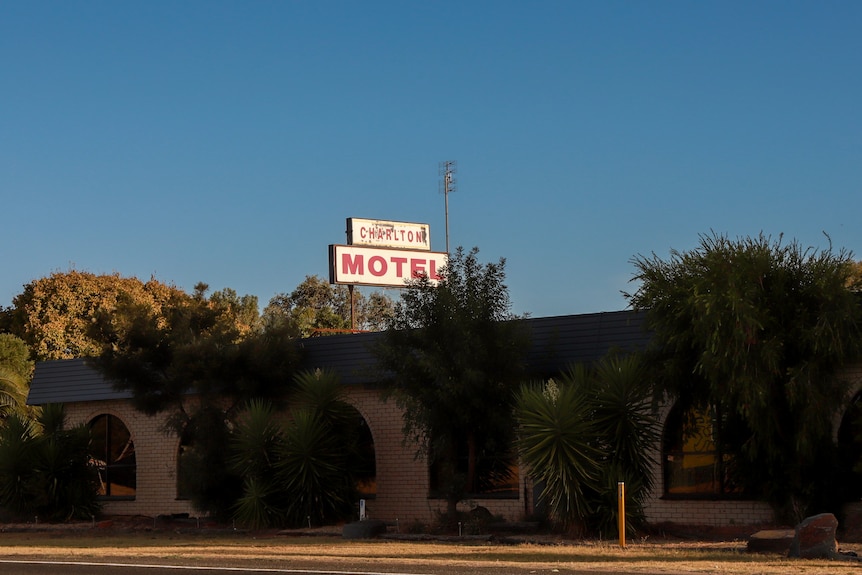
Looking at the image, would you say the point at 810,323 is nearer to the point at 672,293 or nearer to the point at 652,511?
the point at 672,293

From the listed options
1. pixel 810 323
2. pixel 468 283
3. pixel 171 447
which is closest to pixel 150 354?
pixel 171 447

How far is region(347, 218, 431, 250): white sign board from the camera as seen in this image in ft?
157

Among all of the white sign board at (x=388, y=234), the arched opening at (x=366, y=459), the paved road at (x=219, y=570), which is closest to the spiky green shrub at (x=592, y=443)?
the paved road at (x=219, y=570)

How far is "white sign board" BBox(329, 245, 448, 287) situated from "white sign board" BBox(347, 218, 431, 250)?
643 millimetres

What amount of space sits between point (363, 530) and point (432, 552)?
154 inches

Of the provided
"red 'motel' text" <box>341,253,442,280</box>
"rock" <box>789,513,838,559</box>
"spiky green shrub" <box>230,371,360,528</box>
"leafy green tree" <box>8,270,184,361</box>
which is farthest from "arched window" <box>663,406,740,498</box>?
"leafy green tree" <box>8,270,184,361</box>

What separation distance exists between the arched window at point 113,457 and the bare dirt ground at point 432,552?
572 cm

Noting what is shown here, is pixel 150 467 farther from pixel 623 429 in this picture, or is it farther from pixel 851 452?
pixel 851 452

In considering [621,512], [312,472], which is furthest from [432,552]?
[312,472]

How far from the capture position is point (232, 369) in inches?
1041

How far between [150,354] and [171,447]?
13.1 feet

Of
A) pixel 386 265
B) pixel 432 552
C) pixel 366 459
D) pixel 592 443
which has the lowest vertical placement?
pixel 432 552

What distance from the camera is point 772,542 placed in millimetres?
16500

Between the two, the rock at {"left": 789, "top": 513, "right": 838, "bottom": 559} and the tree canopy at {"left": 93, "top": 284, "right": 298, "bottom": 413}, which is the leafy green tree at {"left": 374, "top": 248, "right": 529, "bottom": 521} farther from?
the rock at {"left": 789, "top": 513, "right": 838, "bottom": 559}
